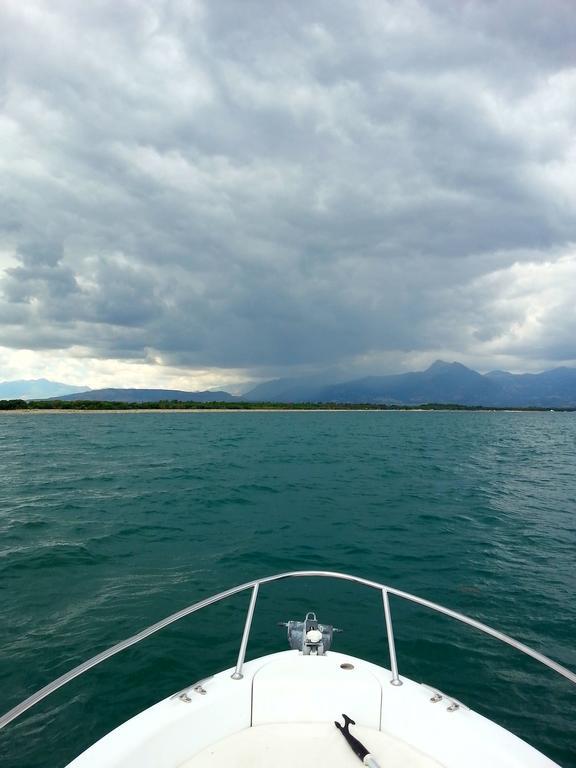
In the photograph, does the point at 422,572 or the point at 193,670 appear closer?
the point at 193,670

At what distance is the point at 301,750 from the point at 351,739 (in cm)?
41

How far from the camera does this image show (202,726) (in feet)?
12.0

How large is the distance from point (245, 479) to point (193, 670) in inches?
630

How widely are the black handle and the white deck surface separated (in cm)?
6

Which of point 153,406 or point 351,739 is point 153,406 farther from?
point 351,739

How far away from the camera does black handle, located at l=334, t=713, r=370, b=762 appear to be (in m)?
3.42

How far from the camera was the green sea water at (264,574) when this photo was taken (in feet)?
19.1

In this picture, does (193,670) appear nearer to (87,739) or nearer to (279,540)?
(87,739)

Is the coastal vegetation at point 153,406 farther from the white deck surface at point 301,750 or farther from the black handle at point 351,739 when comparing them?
the black handle at point 351,739

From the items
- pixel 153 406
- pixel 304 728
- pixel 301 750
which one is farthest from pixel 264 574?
pixel 153 406

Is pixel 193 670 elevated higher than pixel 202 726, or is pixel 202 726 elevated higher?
pixel 202 726

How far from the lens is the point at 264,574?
10.1m

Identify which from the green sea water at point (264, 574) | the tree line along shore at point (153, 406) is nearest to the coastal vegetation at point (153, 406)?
the tree line along shore at point (153, 406)

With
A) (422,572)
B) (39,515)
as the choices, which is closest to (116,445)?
(39,515)
